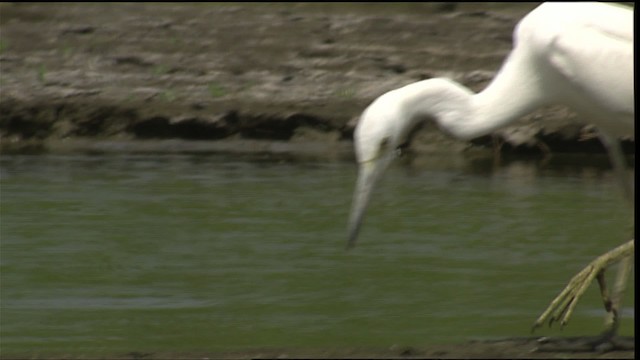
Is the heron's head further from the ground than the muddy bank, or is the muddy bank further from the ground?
the heron's head

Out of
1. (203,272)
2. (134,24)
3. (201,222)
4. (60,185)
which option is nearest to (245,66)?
(134,24)

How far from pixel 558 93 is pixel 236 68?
301 inches

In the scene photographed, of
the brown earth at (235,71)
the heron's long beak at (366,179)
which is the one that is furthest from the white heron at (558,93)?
the brown earth at (235,71)

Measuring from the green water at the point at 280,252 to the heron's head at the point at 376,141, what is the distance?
24.0 inches

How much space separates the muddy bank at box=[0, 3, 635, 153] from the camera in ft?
45.4

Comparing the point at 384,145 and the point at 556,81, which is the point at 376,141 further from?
the point at 556,81

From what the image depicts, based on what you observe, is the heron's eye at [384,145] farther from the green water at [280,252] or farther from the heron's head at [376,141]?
the green water at [280,252]

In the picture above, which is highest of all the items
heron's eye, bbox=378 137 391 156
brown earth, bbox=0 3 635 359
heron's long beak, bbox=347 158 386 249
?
heron's eye, bbox=378 137 391 156

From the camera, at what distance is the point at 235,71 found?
14.7 meters

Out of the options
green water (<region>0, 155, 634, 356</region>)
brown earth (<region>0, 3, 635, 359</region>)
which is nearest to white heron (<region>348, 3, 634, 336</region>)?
green water (<region>0, 155, 634, 356</region>)

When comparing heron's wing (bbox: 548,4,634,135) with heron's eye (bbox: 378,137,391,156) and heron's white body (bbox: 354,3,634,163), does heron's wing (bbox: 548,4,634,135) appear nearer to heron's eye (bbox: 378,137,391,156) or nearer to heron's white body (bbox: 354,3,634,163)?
heron's white body (bbox: 354,3,634,163)

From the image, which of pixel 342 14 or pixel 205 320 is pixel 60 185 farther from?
pixel 342 14

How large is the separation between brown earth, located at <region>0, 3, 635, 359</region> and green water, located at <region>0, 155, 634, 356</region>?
3.41 feet

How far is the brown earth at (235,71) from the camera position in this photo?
45.0 feet
